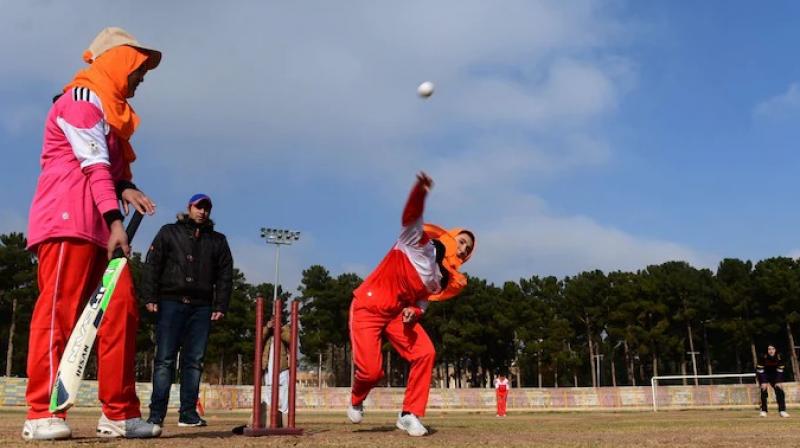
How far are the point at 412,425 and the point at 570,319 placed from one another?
71.9 metres

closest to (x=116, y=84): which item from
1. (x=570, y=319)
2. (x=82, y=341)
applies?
(x=82, y=341)

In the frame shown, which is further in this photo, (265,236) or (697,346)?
A: (697,346)

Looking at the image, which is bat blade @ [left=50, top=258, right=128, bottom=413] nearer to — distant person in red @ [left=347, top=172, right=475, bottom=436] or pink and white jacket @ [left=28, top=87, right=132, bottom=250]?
pink and white jacket @ [left=28, top=87, right=132, bottom=250]

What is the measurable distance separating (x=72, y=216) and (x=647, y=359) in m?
75.5

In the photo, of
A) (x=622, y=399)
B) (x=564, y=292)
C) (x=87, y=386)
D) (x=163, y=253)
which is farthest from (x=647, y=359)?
(x=163, y=253)

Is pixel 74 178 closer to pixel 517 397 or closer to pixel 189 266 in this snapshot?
pixel 189 266

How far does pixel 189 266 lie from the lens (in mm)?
6621

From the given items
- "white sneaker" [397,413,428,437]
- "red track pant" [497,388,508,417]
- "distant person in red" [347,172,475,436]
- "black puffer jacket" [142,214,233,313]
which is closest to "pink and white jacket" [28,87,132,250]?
"black puffer jacket" [142,214,233,313]

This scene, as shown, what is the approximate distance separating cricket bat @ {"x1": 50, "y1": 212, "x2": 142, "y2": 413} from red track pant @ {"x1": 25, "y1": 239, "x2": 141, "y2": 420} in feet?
0.28

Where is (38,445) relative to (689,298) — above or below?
below

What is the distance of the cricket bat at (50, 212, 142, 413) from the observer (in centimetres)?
392

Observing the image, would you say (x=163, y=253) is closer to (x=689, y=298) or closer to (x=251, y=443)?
(x=251, y=443)

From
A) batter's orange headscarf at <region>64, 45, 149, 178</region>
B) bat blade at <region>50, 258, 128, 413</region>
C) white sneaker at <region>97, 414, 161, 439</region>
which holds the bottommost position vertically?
white sneaker at <region>97, 414, 161, 439</region>

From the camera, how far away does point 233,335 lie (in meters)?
66.5
